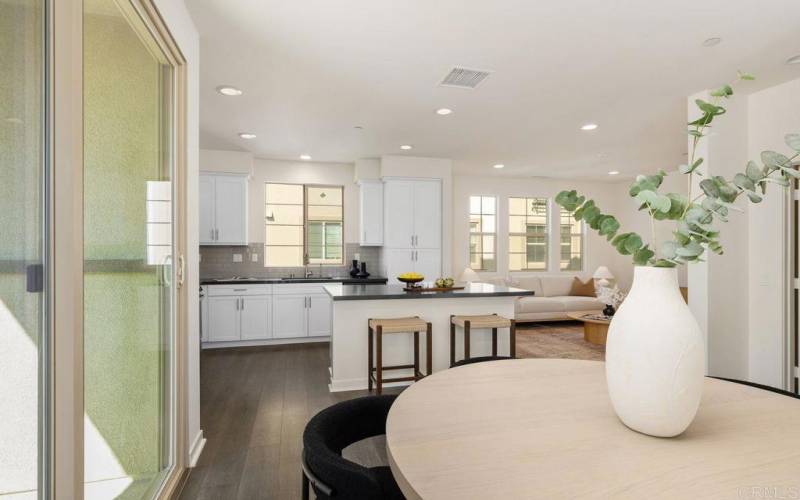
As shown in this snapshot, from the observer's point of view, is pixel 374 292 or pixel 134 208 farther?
pixel 374 292

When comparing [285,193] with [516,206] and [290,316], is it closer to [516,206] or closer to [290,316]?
[290,316]

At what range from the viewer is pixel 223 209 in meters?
5.53

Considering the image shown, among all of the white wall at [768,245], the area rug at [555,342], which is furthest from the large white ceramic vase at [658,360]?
the area rug at [555,342]

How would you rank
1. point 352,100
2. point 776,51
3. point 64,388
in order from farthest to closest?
point 352,100
point 776,51
point 64,388

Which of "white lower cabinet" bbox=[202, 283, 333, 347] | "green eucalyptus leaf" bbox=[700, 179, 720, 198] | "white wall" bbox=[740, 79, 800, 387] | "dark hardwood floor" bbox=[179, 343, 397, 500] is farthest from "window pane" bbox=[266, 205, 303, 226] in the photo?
"green eucalyptus leaf" bbox=[700, 179, 720, 198]

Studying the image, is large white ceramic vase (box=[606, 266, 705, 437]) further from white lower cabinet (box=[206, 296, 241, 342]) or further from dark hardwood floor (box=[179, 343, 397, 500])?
white lower cabinet (box=[206, 296, 241, 342])

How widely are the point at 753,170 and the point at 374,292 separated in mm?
3045

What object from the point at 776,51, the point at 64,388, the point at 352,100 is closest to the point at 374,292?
the point at 352,100

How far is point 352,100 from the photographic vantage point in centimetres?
368

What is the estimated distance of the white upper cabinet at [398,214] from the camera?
570 centimetres

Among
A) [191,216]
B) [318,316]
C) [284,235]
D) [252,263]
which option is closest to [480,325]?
[191,216]

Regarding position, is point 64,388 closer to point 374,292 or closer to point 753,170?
point 753,170

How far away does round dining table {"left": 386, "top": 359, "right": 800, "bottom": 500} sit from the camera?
2.59 feet

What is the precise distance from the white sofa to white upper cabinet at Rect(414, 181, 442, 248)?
1.87 m
